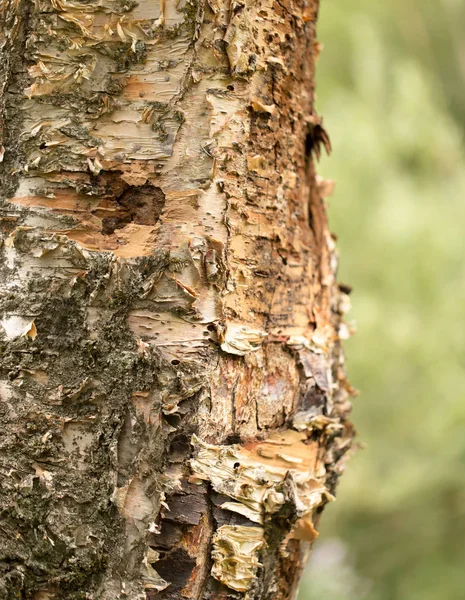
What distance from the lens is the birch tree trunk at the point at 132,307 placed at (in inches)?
27.4

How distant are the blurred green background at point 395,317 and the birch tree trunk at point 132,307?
1.76 metres

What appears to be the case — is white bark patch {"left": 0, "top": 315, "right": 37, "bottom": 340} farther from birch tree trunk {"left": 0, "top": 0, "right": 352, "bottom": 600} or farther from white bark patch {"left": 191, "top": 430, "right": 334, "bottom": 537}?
white bark patch {"left": 191, "top": 430, "right": 334, "bottom": 537}

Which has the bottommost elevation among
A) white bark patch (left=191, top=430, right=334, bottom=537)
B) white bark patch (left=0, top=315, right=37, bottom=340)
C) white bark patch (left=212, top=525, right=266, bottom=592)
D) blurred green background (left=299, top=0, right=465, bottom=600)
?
white bark patch (left=212, top=525, right=266, bottom=592)

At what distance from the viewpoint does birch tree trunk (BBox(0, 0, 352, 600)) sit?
70 cm

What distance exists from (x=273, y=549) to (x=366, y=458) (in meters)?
2.40

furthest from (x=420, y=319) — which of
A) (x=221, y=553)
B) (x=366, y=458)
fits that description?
(x=221, y=553)

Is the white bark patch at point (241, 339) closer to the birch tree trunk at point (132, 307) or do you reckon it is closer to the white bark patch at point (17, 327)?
the birch tree trunk at point (132, 307)

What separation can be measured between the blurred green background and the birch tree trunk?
1.76 meters

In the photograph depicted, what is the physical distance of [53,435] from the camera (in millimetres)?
707

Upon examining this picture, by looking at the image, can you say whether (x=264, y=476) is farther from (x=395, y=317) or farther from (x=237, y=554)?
(x=395, y=317)

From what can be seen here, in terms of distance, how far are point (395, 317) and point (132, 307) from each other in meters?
2.03

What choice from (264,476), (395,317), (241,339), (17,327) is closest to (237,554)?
(264,476)

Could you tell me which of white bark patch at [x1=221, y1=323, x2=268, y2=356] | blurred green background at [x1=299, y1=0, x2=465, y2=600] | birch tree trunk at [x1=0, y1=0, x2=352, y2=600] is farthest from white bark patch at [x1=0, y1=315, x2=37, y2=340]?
blurred green background at [x1=299, y1=0, x2=465, y2=600]

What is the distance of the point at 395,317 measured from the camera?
2588mm
